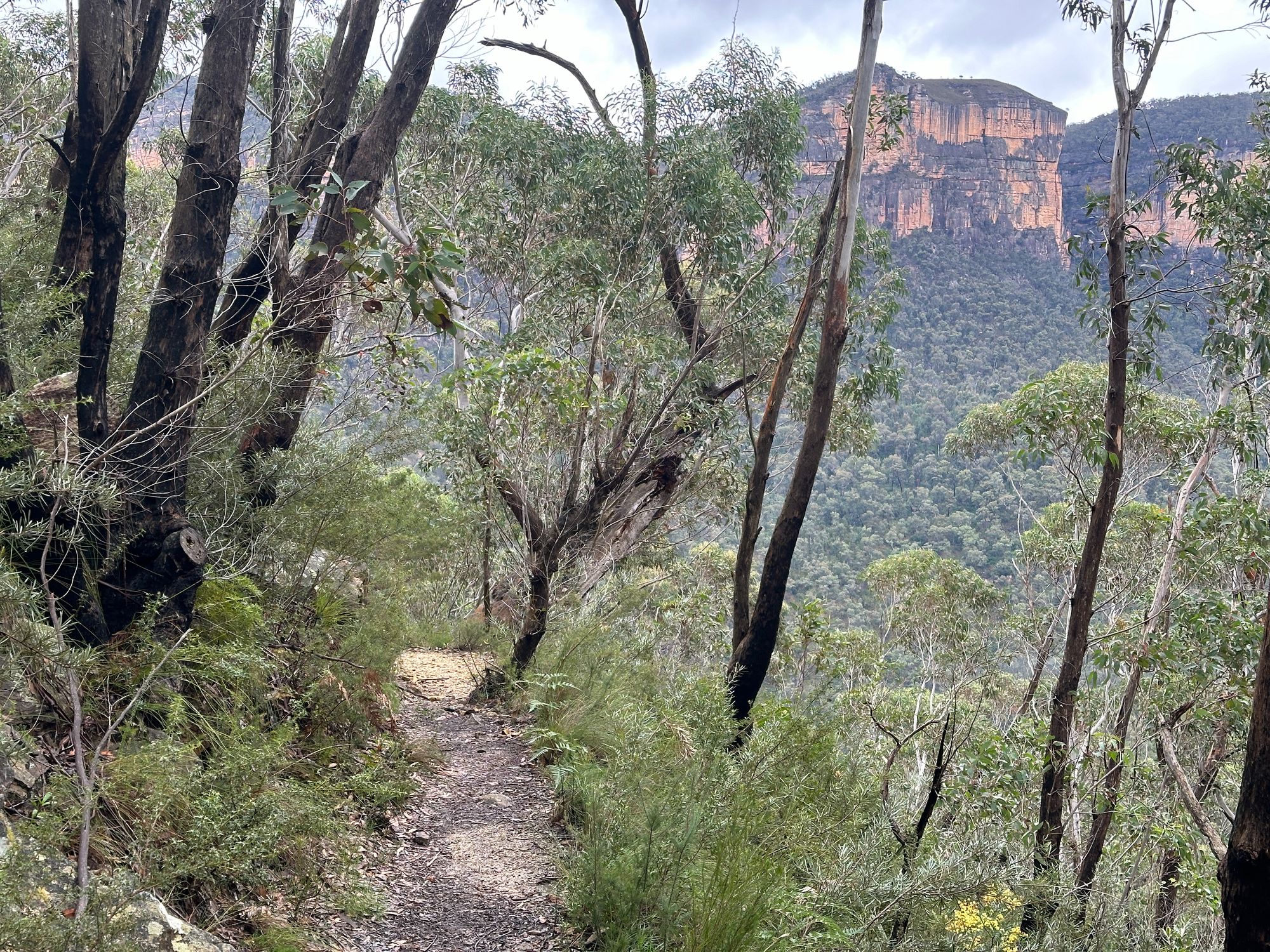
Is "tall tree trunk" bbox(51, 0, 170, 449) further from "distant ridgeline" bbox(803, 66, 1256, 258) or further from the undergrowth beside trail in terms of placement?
"distant ridgeline" bbox(803, 66, 1256, 258)

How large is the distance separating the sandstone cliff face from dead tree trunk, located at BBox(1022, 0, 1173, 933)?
3890 cm

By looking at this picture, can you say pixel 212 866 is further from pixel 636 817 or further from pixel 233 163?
pixel 233 163

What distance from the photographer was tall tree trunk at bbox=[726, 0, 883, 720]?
5.83 meters

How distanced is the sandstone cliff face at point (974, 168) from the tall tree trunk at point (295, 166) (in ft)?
133

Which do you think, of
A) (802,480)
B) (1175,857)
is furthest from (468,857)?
(1175,857)

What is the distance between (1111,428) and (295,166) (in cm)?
450

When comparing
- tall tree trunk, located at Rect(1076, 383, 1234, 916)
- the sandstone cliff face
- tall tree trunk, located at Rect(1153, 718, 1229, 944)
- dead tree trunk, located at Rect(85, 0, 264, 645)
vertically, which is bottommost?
tall tree trunk, located at Rect(1153, 718, 1229, 944)

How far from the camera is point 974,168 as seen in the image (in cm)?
4669

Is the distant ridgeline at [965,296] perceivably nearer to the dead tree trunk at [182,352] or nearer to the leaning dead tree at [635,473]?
the leaning dead tree at [635,473]

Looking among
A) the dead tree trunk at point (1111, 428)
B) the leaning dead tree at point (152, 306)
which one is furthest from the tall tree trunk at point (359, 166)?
the dead tree trunk at point (1111, 428)

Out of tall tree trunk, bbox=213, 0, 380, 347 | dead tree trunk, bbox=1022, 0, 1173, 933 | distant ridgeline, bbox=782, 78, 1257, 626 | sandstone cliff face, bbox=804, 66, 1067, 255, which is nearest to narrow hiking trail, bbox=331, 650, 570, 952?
tall tree trunk, bbox=213, 0, 380, 347

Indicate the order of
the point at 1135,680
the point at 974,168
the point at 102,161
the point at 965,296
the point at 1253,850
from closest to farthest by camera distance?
the point at 1253,850 < the point at 102,161 < the point at 1135,680 < the point at 965,296 < the point at 974,168

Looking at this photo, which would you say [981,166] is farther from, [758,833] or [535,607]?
[758,833]

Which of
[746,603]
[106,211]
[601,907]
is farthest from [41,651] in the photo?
[746,603]
